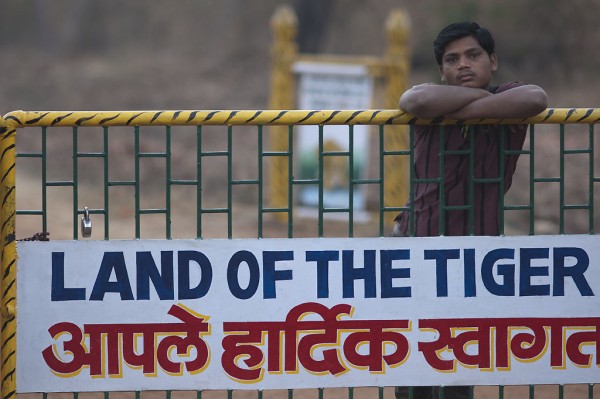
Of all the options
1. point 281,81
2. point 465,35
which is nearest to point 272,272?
point 465,35

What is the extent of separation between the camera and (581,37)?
1905 cm

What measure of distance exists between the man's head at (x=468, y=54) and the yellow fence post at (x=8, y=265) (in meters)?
1.67

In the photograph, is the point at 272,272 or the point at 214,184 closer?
the point at 272,272

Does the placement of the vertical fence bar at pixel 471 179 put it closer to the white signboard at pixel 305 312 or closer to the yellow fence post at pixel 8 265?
the white signboard at pixel 305 312

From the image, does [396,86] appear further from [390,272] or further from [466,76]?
[390,272]

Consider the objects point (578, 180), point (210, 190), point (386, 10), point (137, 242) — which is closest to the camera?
point (137, 242)

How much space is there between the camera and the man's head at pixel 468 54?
4.01 metres

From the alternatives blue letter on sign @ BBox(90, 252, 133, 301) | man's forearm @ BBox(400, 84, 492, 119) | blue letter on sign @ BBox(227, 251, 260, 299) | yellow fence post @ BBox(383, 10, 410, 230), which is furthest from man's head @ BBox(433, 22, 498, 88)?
yellow fence post @ BBox(383, 10, 410, 230)

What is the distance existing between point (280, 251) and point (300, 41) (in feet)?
52.6

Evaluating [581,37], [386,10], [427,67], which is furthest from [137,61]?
[581,37]

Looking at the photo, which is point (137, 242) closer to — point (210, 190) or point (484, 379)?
point (484, 379)

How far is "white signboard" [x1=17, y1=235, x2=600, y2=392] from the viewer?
3816 millimetres

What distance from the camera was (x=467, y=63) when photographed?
4016 mm

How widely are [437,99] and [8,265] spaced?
1.66 metres
